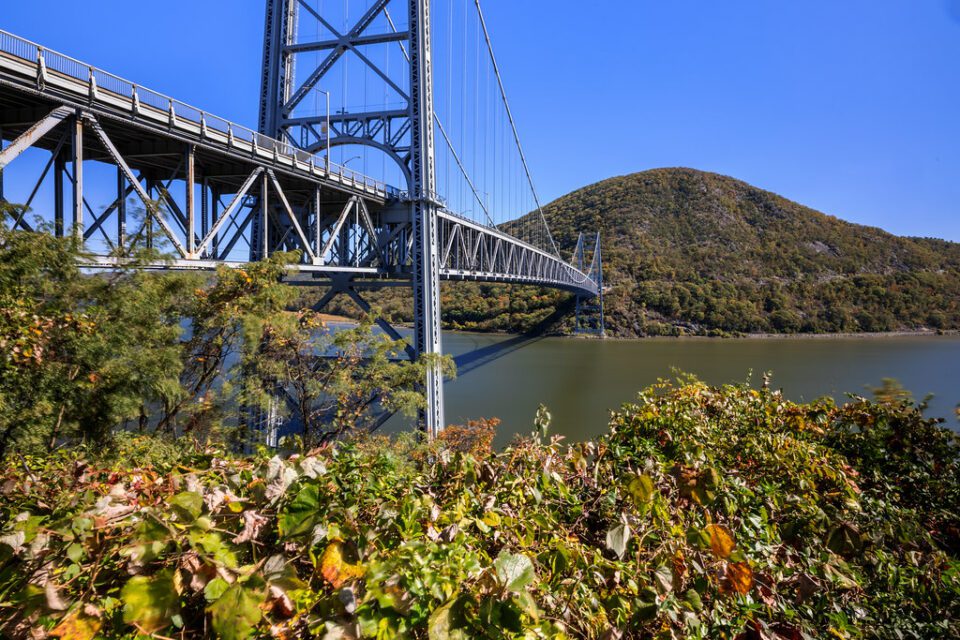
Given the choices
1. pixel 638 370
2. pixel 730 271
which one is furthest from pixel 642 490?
pixel 730 271

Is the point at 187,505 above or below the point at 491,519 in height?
above

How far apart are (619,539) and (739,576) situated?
286 millimetres

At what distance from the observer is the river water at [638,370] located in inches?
554

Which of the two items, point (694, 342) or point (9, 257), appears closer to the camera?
point (9, 257)

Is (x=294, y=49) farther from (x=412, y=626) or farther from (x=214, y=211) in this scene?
(x=412, y=626)

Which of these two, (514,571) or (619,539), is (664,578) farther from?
(514,571)

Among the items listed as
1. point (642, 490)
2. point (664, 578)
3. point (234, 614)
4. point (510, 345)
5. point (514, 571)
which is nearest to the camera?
point (234, 614)

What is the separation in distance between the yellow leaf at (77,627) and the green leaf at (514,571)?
1.88 ft

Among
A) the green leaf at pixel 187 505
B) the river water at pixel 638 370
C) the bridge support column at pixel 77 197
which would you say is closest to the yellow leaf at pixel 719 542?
the green leaf at pixel 187 505

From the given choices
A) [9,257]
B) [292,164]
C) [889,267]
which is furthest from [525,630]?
[889,267]

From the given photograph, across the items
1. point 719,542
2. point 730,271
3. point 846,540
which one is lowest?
point 846,540

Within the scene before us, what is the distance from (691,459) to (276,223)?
10.4m

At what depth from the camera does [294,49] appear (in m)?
12.5

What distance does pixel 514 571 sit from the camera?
2.62 ft
